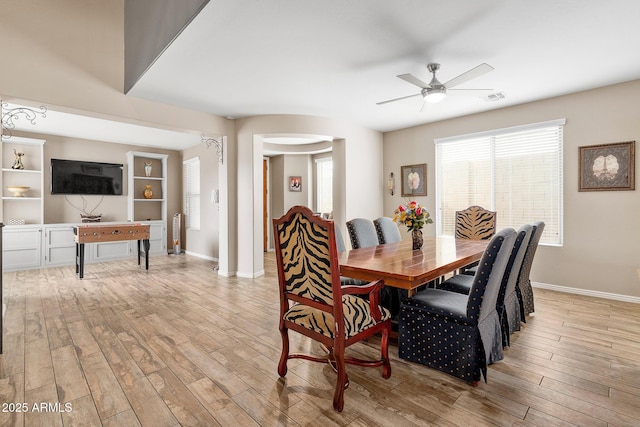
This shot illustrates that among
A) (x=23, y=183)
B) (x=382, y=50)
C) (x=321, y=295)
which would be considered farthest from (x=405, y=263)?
(x=23, y=183)

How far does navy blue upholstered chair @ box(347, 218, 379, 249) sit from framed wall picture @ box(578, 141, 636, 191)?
110 inches

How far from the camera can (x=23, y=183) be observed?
228 inches

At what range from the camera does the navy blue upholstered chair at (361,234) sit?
3201mm

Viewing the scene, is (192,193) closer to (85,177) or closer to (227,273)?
(85,177)

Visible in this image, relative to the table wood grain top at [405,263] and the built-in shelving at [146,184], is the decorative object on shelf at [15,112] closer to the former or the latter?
the built-in shelving at [146,184]

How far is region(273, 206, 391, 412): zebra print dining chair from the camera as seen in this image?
5.58 ft

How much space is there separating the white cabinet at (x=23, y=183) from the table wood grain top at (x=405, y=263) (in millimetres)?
6396

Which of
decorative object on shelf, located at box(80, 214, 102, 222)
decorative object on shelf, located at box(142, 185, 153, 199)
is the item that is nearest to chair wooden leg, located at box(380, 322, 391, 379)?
decorative object on shelf, located at box(80, 214, 102, 222)

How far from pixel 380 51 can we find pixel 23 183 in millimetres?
6880

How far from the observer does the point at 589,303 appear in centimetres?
354

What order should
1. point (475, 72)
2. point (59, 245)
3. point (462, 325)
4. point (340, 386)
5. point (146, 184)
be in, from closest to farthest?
1. point (340, 386)
2. point (462, 325)
3. point (475, 72)
4. point (59, 245)
5. point (146, 184)

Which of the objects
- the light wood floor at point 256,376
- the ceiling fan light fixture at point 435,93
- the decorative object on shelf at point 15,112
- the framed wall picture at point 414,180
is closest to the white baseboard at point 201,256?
the light wood floor at point 256,376

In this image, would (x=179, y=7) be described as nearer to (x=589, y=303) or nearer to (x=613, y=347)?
(x=613, y=347)

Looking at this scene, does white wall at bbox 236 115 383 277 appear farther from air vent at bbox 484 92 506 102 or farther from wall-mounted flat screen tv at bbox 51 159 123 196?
wall-mounted flat screen tv at bbox 51 159 123 196
